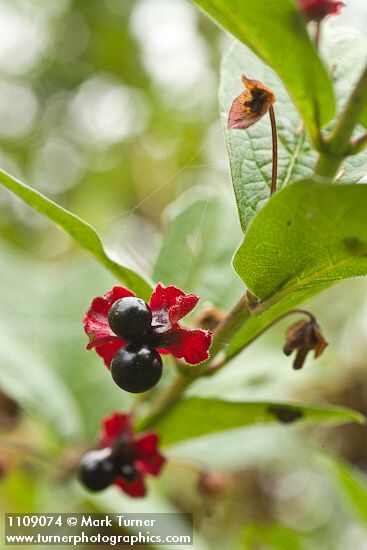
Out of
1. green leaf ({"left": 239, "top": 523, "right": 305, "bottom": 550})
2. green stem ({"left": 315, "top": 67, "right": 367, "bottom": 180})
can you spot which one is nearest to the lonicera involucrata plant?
green stem ({"left": 315, "top": 67, "right": 367, "bottom": 180})

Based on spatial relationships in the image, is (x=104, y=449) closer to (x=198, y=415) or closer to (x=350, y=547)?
(x=198, y=415)

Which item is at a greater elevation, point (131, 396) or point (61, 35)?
point (61, 35)

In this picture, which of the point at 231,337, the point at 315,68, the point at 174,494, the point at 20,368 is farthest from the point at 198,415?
the point at 174,494

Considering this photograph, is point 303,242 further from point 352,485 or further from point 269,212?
point 352,485

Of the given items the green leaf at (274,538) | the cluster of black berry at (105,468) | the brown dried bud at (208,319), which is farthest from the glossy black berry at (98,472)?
the green leaf at (274,538)

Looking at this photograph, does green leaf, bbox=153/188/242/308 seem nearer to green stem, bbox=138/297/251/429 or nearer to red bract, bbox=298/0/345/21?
green stem, bbox=138/297/251/429
